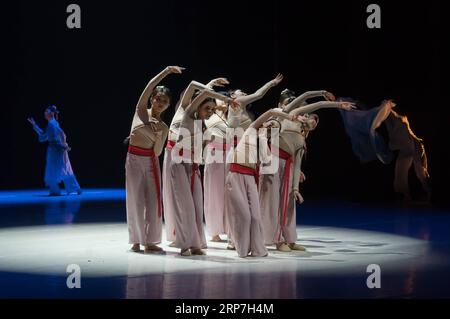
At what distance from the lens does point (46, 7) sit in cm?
1509

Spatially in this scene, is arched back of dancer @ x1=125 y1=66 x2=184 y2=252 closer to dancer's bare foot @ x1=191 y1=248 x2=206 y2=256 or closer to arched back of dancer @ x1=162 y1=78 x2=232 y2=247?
arched back of dancer @ x1=162 y1=78 x2=232 y2=247

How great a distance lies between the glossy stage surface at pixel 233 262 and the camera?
5.31m

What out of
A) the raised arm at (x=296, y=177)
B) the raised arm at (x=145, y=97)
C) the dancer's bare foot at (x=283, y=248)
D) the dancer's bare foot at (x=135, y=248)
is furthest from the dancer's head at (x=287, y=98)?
the dancer's bare foot at (x=135, y=248)

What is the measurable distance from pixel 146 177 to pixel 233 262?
1230 millimetres

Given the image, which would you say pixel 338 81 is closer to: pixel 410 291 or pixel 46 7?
pixel 46 7

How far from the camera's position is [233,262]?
21.7 feet

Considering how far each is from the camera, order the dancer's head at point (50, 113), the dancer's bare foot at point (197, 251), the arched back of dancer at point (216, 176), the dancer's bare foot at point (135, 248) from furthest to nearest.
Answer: the dancer's head at point (50, 113) → the arched back of dancer at point (216, 176) → the dancer's bare foot at point (135, 248) → the dancer's bare foot at point (197, 251)

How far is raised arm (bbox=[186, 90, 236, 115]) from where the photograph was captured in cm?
661

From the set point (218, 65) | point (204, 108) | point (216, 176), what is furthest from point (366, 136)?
point (204, 108)

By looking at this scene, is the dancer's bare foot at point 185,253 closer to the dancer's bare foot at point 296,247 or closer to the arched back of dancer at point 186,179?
the arched back of dancer at point 186,179

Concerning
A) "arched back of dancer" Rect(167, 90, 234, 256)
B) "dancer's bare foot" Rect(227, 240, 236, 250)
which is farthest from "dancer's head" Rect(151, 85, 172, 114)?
"dancer's bare foot" Rect(227, 240, 236, 250)

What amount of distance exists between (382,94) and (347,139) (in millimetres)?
1183

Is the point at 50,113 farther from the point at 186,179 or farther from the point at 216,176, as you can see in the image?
the point at 186,179

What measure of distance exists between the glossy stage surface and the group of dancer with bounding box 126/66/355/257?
0.78ft
